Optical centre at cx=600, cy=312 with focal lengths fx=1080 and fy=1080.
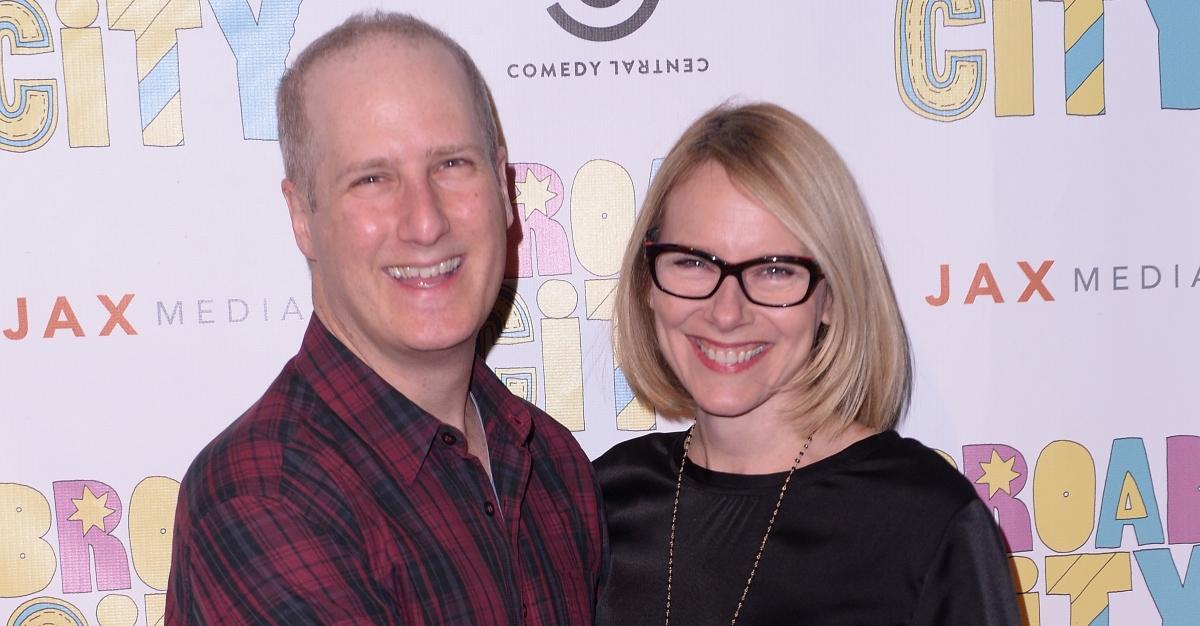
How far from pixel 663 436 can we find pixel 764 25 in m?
0.86

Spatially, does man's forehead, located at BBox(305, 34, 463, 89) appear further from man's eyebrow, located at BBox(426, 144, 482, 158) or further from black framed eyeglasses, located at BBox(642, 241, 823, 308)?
black framed eyeglasses, located at BBox(642, 241, 823, 308)

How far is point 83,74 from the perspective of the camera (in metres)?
2.15

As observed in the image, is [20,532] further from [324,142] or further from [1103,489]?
[1103,489]

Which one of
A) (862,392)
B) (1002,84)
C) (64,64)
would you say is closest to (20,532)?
(64,64)

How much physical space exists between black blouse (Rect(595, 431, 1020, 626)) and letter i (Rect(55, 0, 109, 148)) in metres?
1.28

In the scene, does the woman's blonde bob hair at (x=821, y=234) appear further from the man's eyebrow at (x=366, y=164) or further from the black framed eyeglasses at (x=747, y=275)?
the man's eyebrow at (x=366, y=164)

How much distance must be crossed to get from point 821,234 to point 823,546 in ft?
1.66

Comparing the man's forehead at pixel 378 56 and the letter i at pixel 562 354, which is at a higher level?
the man's forehead at pixel 378 56

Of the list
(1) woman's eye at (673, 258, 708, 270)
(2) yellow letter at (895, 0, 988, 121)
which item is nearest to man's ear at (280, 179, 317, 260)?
(1) woman's eye at (673, 258, 708, 270)

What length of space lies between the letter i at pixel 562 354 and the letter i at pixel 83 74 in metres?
0.95

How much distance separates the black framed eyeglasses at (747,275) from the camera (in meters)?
1.78

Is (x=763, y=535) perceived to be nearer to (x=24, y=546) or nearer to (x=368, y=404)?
(x=368, y=404)

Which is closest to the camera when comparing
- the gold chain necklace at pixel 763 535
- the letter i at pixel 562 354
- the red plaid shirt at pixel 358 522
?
the red plaid shirt at pixel 358 522

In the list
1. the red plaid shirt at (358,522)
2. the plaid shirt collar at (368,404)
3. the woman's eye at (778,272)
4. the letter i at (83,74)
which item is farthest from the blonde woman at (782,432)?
the letter i at (83,74)
